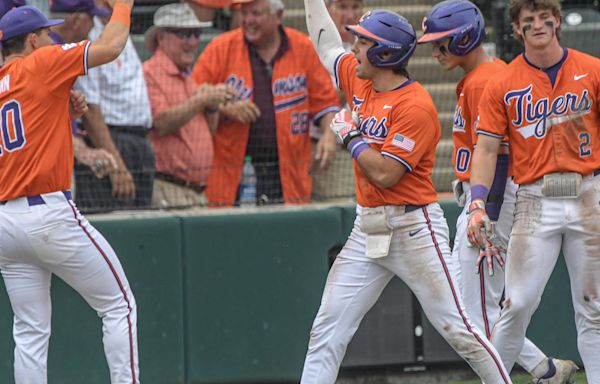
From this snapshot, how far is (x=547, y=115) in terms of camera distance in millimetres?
6031

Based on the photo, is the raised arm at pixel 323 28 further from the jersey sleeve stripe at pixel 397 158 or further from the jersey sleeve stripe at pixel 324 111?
the jersey sleeve stripe at pixel 324 111

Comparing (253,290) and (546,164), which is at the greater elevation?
(546,164)

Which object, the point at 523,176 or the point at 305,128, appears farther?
the point at 305,128

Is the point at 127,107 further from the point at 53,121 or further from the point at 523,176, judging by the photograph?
the point at 523,176

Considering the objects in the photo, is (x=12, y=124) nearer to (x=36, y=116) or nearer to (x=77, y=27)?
(x=36, y=116)

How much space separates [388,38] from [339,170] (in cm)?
248

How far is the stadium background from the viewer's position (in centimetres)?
750

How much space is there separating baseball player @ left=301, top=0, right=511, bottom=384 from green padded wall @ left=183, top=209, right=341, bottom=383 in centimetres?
167

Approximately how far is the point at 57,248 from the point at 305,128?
2593 mm

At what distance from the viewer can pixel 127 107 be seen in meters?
8.00

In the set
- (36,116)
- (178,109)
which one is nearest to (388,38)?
(36,116)

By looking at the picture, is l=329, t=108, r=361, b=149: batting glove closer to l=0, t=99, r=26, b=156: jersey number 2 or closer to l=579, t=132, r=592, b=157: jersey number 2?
l=579, t=132, r=592, b=157: jersey number 2

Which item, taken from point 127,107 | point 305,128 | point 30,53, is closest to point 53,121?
point 30,53

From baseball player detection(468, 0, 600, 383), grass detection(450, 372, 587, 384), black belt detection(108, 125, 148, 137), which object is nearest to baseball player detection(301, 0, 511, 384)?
baseball player detection(468, 0, 600, 383)
